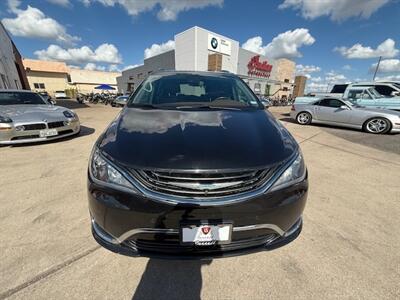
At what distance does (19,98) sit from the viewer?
5375 millimetres

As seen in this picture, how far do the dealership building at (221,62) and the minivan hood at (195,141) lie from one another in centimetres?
1075

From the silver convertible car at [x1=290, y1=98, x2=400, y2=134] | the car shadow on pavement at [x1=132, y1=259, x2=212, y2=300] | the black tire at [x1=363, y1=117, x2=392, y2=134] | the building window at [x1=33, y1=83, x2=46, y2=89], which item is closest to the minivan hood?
the car shadow on pavement at [x1=132, y1=259, x2=212, y2=300]

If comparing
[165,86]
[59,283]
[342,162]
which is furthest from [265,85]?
[59,283]

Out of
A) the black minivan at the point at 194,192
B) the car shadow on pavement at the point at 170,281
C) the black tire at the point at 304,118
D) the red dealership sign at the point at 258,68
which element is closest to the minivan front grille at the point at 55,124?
the black minivan at the point at 194,192

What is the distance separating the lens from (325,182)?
317 cm

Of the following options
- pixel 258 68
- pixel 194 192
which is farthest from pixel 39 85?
pixel 194 192

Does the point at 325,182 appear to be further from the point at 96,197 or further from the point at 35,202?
the point at 35,202

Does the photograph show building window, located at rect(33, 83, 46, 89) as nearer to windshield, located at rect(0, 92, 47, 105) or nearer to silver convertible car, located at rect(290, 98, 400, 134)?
windshield, located at rect(0, 92, 47, 105)

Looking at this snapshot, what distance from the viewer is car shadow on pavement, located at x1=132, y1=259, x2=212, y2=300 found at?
1.42 metres

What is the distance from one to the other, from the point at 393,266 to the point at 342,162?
9.33 feet

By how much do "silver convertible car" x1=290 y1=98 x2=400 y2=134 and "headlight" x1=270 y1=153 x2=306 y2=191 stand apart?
779 centimetres

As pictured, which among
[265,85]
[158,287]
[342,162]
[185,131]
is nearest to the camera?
[158,287]

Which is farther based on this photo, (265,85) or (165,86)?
(265,85)

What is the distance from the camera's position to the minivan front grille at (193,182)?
1265mm
